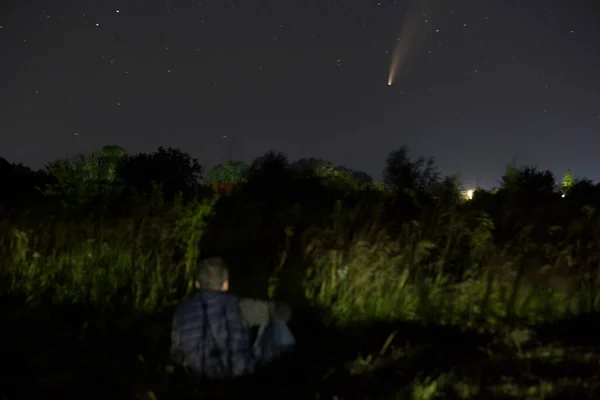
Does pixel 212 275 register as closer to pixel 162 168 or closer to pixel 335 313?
pixel 335 313

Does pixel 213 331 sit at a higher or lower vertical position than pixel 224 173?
lower

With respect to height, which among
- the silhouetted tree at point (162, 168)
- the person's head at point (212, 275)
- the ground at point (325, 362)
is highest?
the silhouetted tree at point (162, 168)

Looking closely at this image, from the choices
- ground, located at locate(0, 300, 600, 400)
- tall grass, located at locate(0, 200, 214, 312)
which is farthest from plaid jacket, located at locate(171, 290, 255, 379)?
tall grass, located at locate(0, 200, 214, 312)

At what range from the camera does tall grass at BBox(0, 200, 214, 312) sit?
6.91 metres

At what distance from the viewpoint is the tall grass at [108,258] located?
6.91 m

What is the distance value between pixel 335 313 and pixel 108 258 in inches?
112

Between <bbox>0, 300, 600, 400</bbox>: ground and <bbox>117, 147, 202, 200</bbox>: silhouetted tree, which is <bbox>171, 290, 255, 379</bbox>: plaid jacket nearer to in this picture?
<bbox>0, 300, 600, 400</bbox>: ground

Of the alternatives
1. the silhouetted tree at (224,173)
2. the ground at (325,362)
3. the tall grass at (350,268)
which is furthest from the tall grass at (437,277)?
the silhouetted tree at (224,173)

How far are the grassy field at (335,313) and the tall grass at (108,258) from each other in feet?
0.06

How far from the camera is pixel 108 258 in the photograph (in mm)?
7465

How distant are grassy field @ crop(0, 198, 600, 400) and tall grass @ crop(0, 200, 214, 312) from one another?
0.02 meters

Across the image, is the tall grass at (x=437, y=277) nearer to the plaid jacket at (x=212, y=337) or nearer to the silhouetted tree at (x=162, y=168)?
the plaid jacket at (x=212, y=337)

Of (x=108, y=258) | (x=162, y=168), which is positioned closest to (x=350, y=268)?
(x=108, y=258)

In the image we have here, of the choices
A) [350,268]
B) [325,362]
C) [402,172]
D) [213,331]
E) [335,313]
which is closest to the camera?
[213,331]
